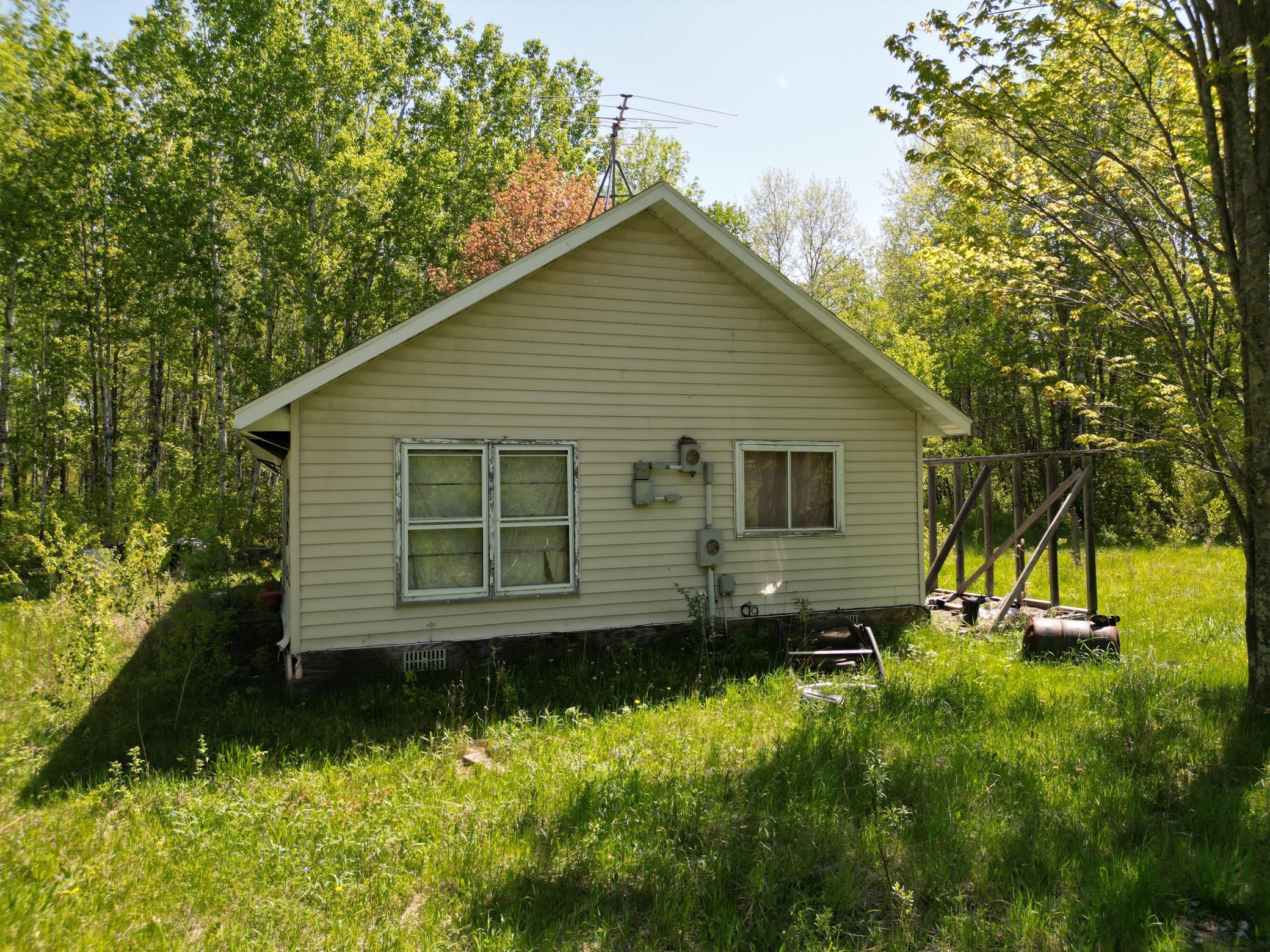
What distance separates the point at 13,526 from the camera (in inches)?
697

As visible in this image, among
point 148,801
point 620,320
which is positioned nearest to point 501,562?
point 620,320

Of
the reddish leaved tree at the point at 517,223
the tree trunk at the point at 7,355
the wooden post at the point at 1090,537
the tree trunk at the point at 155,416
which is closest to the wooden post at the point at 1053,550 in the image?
the wooden post at the point at 1090,537

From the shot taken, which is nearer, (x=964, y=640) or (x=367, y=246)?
(x=964, y=640)

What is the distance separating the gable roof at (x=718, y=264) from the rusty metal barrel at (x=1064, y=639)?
2.64 m

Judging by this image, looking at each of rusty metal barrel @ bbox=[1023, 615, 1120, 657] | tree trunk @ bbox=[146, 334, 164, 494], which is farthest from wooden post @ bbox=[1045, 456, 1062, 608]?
tree trunk @ bbox=[146, 334, 164, 494]

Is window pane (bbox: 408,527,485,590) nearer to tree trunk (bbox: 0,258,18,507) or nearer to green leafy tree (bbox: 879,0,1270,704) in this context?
green leafy tree (bbox: 879,0,1270,704)

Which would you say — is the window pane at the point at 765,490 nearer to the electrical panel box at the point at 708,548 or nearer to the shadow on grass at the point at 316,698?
the electrical panel box at the point at 708,548

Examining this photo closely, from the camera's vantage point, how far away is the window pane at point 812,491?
9.67 metres

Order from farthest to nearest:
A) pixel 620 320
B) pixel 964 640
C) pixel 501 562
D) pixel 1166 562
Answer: pixel 1166 562, pixel 964 640, pixel 620 320, pixel 501 562

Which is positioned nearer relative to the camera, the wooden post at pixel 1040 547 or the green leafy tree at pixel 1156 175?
the green leafy tree at pixel 1156 175

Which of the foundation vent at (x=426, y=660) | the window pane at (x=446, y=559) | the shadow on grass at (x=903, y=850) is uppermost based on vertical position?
the window pane at (x=446, y=559)

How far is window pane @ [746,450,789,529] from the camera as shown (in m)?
9.41

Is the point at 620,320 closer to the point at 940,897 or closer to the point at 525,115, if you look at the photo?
the point at 940,897

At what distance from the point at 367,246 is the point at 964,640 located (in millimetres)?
17438
